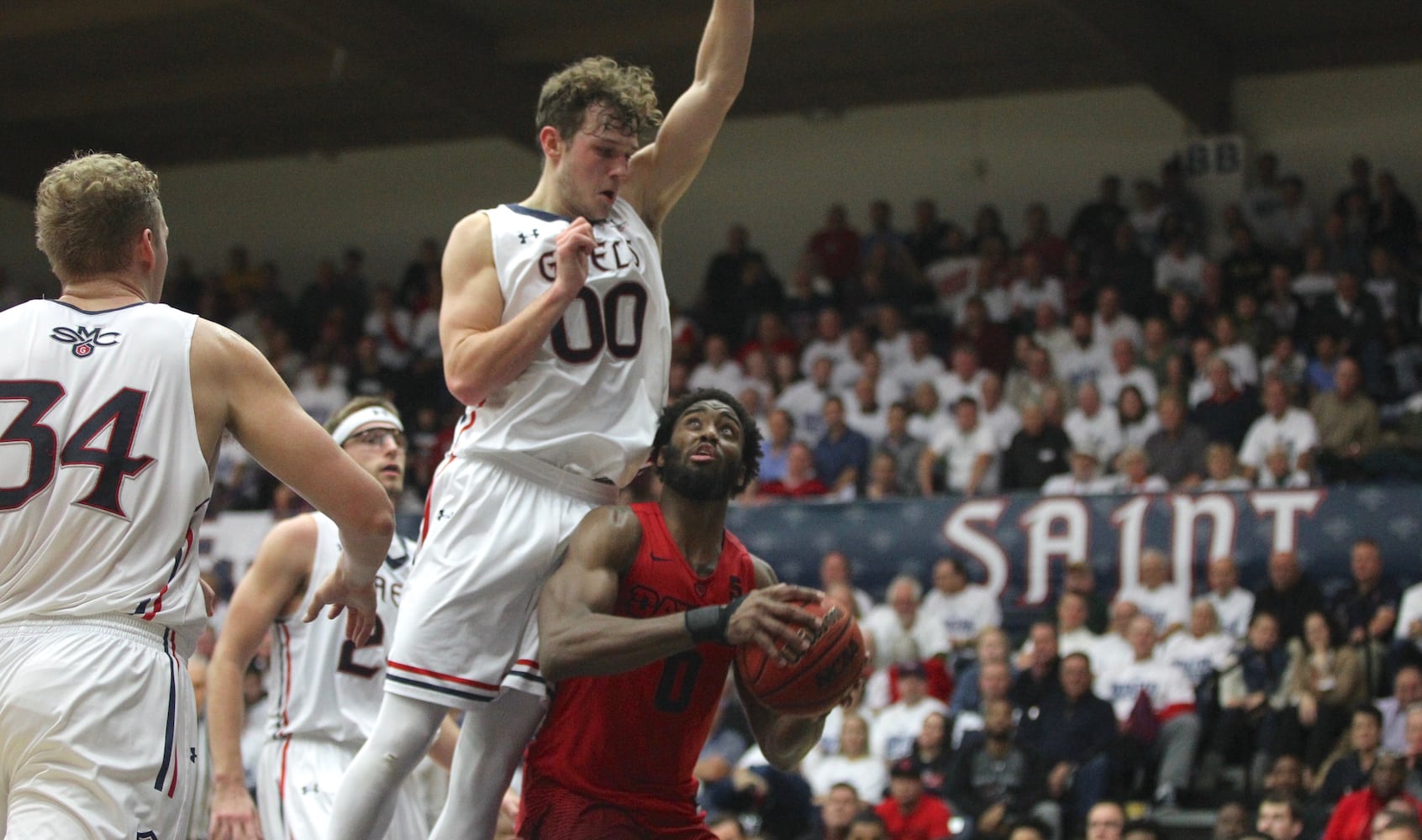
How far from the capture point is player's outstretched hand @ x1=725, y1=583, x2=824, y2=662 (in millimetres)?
4523

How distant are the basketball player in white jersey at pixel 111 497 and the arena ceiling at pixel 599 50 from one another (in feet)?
43.3

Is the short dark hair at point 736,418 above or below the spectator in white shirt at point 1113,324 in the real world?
below

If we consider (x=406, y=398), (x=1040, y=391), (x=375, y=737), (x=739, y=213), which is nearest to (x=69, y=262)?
(x=375, y=737)

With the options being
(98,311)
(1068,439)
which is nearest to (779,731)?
(98,311)

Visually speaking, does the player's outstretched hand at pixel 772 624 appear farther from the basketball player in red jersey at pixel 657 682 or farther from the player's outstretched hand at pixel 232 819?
the player's outstretched hand at pixel 232 819

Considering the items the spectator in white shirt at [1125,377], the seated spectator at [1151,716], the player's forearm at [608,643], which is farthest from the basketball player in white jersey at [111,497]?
the spectator in white shirt at [1125,377]

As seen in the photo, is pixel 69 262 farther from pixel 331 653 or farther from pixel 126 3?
pixel 126 3

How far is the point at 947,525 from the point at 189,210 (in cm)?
→ 1469

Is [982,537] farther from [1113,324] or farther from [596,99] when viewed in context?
[596,99]

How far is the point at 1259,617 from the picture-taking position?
11586 millimetres

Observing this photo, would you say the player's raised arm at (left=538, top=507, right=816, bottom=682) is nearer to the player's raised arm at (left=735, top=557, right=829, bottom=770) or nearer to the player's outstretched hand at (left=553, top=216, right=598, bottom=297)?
the player's raised arm at (left=735, top=557, right=829, bottom=770)

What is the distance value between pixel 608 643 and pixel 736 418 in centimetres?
91

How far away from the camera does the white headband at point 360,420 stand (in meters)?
6.41

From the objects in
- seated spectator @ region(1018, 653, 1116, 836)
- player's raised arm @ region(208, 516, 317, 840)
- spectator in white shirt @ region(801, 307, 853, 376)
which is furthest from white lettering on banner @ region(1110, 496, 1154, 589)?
player's raised arm @ region(208, 516, 317, 840)
